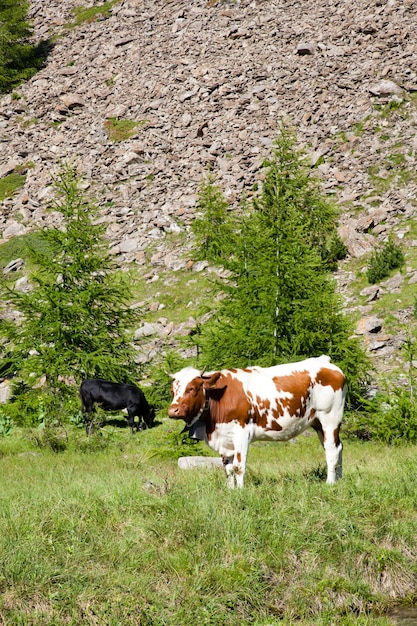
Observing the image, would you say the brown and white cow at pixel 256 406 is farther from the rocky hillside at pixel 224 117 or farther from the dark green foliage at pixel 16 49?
the dark green foliage at pixel 16 49

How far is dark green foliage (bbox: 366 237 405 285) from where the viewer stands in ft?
97.8

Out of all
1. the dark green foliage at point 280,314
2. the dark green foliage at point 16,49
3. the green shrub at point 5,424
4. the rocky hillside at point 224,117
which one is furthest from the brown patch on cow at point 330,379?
the dark green foliage at point 16,49

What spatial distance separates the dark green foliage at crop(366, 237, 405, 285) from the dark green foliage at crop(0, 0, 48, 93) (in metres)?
45.3

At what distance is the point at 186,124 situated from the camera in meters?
48.8

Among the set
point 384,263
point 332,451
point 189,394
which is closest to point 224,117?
point 384,263

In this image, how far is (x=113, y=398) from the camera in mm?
19516

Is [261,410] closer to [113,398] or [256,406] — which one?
[256,406]

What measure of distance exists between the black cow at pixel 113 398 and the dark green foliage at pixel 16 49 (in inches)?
2001

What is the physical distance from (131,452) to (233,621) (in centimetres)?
948

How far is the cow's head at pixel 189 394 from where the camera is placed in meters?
8.83

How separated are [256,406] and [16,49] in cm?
6565

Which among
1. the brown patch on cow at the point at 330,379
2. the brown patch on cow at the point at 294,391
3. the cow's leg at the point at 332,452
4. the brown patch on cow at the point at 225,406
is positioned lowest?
the cow's leg at the point at 332,452

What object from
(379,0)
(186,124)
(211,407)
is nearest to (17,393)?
(211,407)

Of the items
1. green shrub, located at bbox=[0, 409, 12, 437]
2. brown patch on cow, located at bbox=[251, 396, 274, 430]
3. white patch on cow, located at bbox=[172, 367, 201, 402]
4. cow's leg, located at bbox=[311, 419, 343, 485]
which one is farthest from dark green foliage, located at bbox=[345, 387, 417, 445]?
green shrub, located at bbox=[0, 409, 12, 437]
